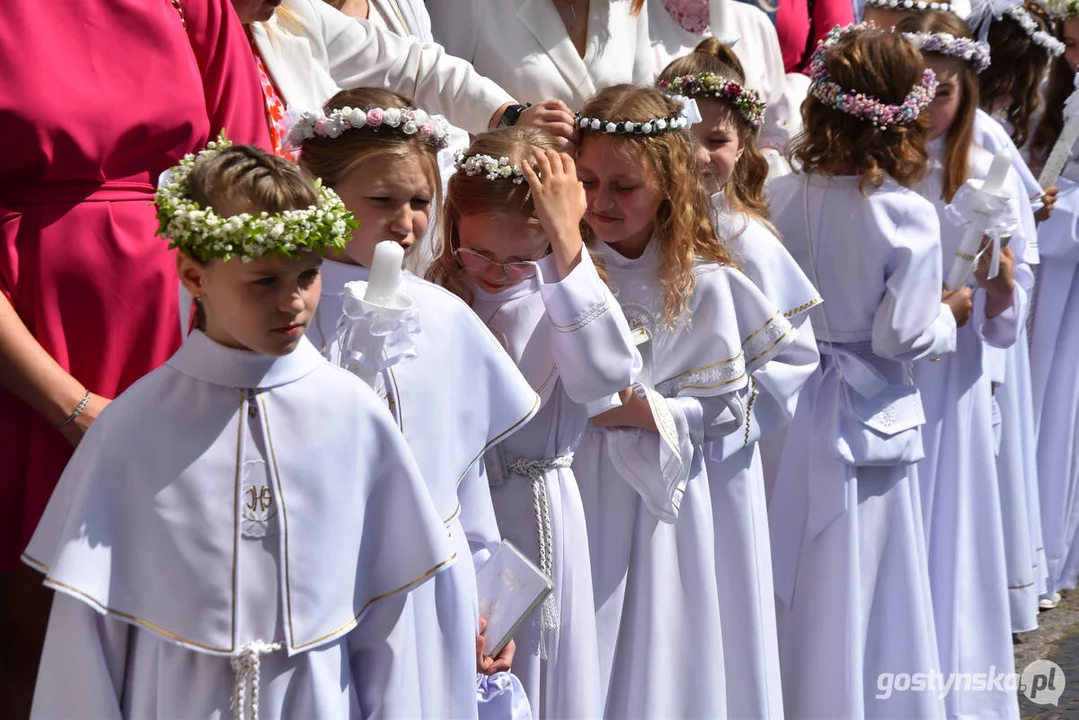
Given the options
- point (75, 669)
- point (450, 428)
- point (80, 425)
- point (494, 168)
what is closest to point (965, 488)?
point (494, 168)

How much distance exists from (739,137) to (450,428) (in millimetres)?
1903

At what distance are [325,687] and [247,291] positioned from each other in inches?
28.0

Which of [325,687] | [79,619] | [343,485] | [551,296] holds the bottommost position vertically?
[325,687]

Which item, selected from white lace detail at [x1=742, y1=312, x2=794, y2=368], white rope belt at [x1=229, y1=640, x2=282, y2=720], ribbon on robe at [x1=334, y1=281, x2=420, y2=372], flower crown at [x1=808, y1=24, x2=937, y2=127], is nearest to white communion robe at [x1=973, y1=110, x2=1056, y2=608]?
flower crown at [x1=808, y1=24, x2=937, y2=127]

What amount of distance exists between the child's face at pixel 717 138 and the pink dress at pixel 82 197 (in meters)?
1.80

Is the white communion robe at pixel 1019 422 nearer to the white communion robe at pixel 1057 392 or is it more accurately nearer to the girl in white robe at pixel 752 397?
the white communion robe at pixel 1057 392

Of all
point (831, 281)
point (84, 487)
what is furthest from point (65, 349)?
point (831, 281)

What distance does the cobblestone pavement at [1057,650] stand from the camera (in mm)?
5371

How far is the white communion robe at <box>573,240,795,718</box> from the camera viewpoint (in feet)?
12.6

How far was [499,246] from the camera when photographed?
3373 millimetres

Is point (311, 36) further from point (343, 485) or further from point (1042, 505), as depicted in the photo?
point (1042, 505)

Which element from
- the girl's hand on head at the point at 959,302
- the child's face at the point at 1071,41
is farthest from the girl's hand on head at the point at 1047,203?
the girl's hand on head at the point at 959,302

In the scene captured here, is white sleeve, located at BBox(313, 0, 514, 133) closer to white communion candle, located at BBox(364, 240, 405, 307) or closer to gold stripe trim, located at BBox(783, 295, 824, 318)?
gold stripe trim, located at BBox(783, 295, 824, 318)

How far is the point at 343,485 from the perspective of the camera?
2.50 meters
